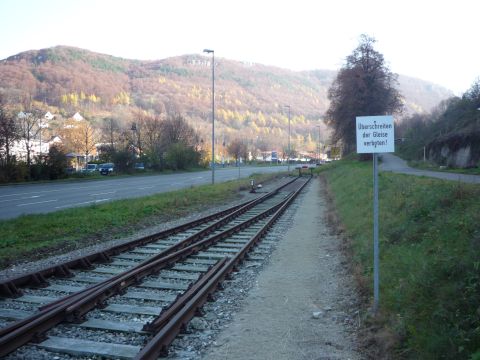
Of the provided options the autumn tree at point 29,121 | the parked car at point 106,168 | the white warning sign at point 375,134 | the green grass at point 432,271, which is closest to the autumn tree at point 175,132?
the parked car at point 106,168

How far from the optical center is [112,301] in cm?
702

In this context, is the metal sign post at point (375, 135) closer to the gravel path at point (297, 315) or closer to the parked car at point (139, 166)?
the gravel path at point (297, 315)

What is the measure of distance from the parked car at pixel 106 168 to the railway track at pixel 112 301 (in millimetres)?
48378

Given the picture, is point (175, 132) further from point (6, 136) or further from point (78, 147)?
point (6, 136)

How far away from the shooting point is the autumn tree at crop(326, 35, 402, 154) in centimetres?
5291

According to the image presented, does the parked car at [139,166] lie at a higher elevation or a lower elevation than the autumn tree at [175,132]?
lower

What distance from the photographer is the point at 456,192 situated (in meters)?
10.0

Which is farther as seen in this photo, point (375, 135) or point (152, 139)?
point (152, 139)

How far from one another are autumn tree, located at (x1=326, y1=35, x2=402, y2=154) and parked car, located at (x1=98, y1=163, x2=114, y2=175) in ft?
95.0

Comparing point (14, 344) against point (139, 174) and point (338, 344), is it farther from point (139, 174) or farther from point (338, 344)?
point (139, 174)

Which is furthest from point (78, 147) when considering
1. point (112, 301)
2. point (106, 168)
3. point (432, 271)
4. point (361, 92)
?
point (432, 271)

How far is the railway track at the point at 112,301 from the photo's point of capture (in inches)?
209

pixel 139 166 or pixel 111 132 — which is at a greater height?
pixel 111 132

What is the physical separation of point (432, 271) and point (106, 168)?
56136 millimetres
